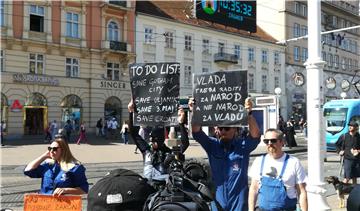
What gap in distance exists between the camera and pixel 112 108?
40.7 meters

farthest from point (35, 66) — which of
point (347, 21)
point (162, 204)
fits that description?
point (347, 21)

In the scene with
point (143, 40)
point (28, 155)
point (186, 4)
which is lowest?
point (28, 155)

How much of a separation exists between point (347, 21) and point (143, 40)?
38347 mm

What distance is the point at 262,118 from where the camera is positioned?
2830 centimetres

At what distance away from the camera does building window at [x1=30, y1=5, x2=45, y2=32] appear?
119 feet

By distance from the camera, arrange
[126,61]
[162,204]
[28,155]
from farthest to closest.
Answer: [126,61], [28,155], [162,204]

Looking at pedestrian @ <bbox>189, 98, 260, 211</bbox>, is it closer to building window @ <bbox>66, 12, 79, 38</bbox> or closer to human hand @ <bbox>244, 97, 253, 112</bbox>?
human hand @ <bbox>244, 97, 253, 112</bbox>

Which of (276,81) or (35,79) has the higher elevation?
(276,81)

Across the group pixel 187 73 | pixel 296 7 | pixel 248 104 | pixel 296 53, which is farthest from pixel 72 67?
pixel 248 104

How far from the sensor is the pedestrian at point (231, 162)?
4727 millimetres

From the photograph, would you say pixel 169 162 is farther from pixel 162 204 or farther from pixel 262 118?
pixel 262 118

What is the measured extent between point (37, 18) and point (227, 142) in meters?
34.4

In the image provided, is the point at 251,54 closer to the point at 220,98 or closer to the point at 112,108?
the point at 112,108

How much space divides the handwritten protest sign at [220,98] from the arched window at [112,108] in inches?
1387
